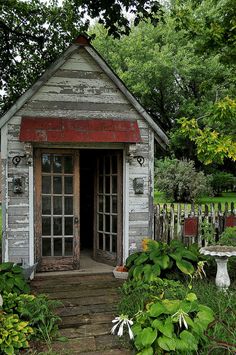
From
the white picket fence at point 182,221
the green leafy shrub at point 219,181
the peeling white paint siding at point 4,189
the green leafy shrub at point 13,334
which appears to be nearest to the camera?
the green leafy shrub at point 13,334

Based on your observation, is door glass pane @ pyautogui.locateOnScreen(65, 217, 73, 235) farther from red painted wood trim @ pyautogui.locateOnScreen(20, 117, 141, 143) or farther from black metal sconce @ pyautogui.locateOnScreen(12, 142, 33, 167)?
red painted wood trim @ pyautogui.locateOnScreen(20, 117, 141, 143)

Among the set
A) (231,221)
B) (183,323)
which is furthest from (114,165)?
(183,323)

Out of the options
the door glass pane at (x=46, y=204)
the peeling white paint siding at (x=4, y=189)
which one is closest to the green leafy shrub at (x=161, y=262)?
→ the door glass pane at (x=46, y=204)

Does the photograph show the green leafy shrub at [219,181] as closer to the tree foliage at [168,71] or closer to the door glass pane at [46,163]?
the tree foliage at [168,71]

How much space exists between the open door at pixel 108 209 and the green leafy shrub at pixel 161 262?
3.32 feet

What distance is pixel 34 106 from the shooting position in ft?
22.9

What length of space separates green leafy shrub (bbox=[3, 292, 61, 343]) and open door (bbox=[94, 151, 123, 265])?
278cm

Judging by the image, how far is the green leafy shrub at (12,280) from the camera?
17.2ft

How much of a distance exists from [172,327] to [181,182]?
17246mm

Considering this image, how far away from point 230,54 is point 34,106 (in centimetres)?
510

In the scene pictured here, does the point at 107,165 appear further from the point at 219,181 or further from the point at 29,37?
the point at 219,181

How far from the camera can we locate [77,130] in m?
6.89

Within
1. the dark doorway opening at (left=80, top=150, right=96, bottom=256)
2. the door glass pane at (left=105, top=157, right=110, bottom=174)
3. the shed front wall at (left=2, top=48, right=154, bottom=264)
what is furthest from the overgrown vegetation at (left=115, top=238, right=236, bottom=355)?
the dark doorway opening at (left=80, top=150, right=96, bottom=256)

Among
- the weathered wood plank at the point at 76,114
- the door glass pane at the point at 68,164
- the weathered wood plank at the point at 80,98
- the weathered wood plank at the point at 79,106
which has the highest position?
the weathered wood plank at the point at 80,98
